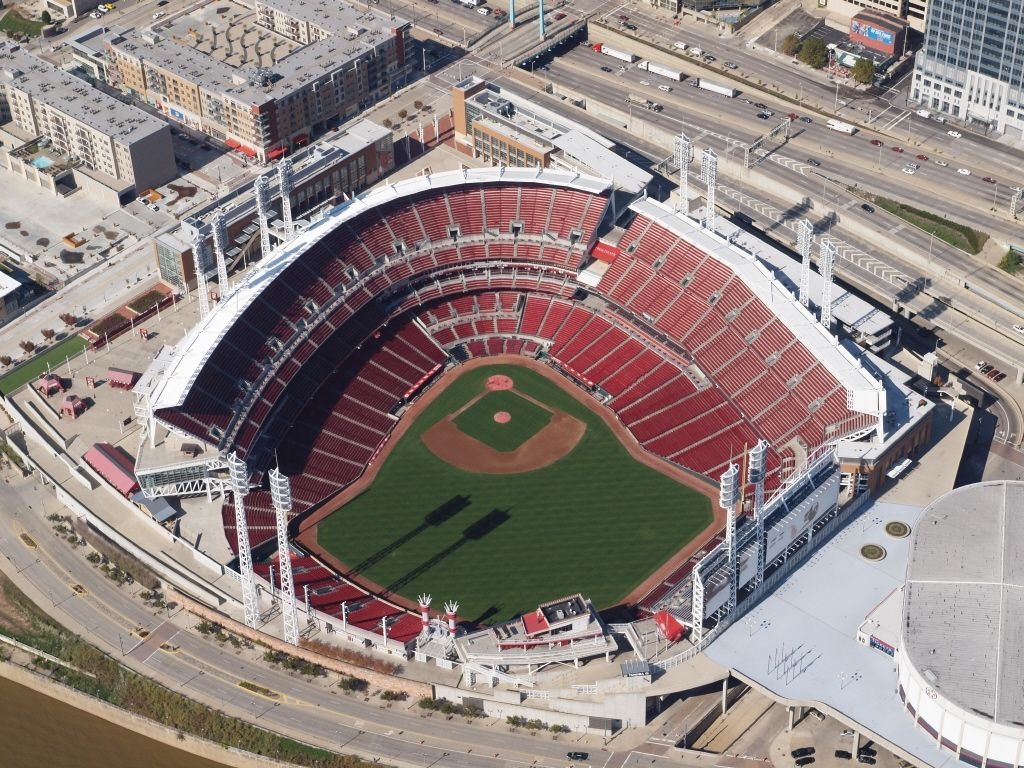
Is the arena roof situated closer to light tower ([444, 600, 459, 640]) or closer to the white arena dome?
the white arena dome

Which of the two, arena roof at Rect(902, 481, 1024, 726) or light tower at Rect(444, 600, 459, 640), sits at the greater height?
arena roof at Rect(902, 481, 1024, 726)

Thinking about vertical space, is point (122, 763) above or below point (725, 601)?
below

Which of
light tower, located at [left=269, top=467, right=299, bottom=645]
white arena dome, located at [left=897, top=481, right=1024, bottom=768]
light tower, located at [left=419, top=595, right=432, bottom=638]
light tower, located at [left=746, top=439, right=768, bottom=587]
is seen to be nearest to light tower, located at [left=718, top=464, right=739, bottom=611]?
light tower, located at [left=746, top=439, right=768, bottom=587]

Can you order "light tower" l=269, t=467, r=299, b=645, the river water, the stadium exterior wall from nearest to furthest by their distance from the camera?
the stadium exterior wall → "light tower" l=269, t=467, r=299, b=645 → the river water

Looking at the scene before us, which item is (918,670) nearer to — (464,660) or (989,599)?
(989,599)

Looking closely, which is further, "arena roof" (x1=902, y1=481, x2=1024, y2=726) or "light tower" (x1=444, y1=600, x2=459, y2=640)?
"light tower" (x1=444, y1=600, x2=459, y2=640)

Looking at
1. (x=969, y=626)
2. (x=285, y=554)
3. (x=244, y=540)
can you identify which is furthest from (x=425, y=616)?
(x=969, y=626)

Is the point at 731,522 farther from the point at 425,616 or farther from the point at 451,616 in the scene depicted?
the point at 425,616

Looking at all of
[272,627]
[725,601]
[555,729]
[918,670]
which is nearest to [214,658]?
[272,627]
